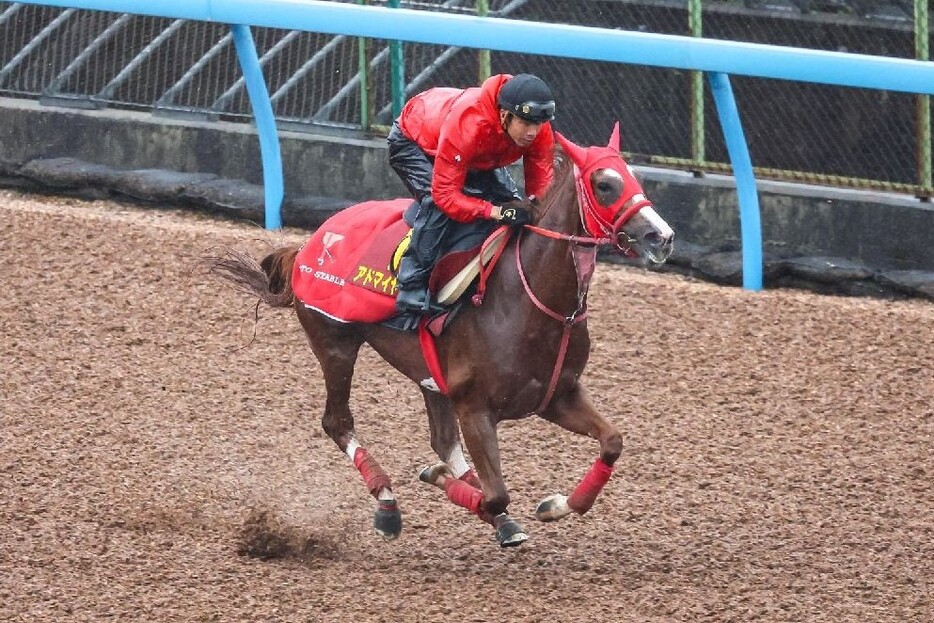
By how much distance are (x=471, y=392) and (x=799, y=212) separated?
3.62 meters

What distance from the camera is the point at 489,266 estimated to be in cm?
568

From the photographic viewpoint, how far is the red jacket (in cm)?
547

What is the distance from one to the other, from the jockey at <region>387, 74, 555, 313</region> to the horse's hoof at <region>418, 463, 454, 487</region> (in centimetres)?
68

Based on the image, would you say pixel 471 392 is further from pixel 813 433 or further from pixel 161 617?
pixel 813 433

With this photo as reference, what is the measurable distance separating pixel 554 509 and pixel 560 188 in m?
1.17

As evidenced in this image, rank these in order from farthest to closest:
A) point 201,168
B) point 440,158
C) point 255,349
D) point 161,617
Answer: point 201,168, point 255,349, point 440,158, point 161,617

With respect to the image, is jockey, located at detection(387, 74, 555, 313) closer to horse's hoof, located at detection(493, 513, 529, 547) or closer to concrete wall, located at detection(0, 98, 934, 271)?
horse's hoof, located at detection(493, 513, 529, 547)

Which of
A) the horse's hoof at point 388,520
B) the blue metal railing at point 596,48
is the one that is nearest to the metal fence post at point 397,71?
the blue metal railing at point 596,48

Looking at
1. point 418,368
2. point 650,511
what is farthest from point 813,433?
point 418,368

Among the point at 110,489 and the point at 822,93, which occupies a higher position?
the point at 822,93

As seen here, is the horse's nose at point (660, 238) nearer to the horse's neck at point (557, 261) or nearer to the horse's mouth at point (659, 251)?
the horse's mouth at point (659, 251)

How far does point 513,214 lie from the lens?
18.1 ft

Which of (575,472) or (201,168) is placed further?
(201,168)

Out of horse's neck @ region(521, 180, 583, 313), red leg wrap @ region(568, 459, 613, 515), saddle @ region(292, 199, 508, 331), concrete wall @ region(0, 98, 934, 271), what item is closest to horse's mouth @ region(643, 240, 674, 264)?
horse's neck @ region(521, 180, 583, 313)
